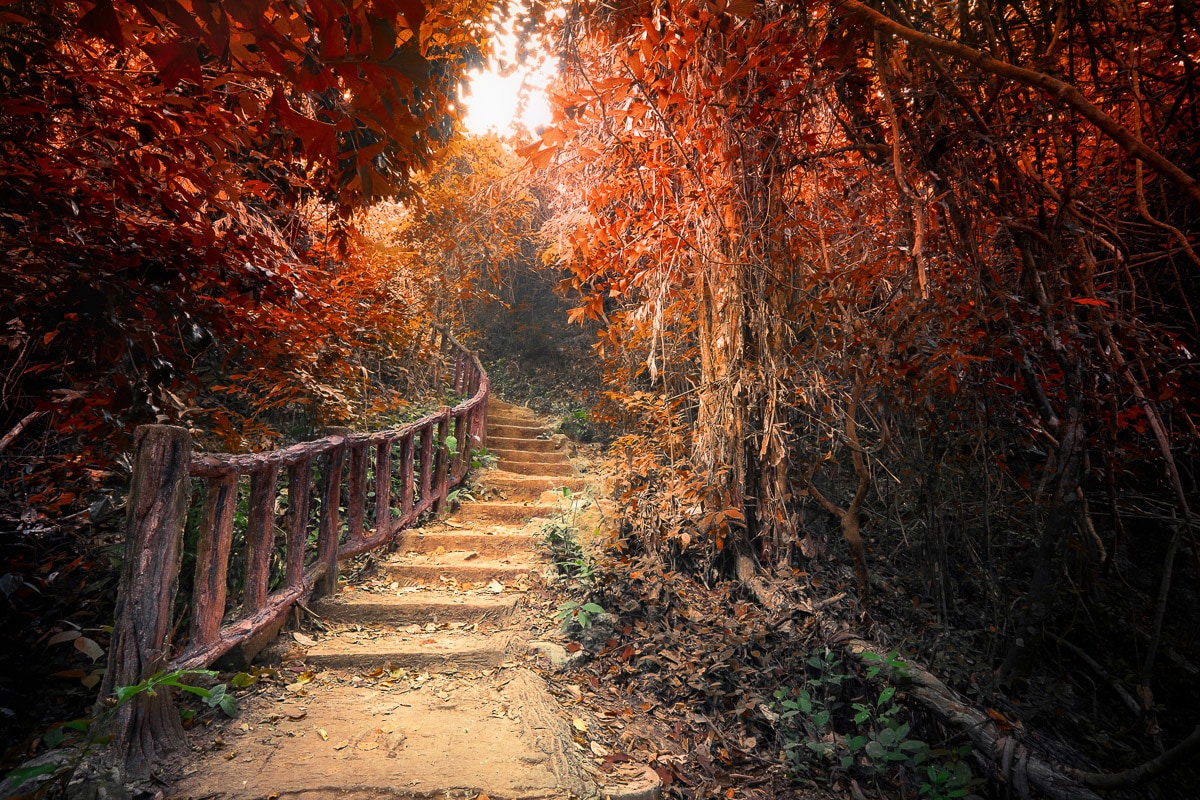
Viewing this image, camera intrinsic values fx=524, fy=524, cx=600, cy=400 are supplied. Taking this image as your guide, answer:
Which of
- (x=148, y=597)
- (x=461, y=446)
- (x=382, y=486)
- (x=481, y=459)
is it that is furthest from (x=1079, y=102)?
(x=481, y=459)

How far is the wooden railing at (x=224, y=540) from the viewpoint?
89.9 inches

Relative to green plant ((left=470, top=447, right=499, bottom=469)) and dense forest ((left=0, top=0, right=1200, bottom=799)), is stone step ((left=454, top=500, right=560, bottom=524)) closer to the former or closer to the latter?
green plant ((left=470, top=447, right=499, bottom=469))

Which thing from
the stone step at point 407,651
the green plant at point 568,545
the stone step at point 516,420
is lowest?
the stone step at point 407,651

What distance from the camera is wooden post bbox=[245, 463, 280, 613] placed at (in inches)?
125

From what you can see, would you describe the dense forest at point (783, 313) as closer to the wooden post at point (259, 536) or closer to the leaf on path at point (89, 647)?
the wooden post at point (259, 536)

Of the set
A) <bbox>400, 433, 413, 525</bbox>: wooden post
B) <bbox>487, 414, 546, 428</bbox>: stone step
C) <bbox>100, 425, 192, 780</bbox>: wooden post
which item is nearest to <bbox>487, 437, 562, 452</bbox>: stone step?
<bbox>487, 414, 546, 428</bbox>: stone step

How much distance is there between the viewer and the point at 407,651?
3.60m

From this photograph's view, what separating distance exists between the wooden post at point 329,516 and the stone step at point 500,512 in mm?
2072

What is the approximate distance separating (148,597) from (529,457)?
6544 mm

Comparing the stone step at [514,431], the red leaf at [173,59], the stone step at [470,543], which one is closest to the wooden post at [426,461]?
the stone step at [470,543]

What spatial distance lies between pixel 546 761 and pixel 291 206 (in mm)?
3901

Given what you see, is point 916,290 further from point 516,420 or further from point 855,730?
point 516,420

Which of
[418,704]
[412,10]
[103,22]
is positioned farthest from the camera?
[418,704]

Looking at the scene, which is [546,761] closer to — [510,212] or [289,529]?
[289,529]
